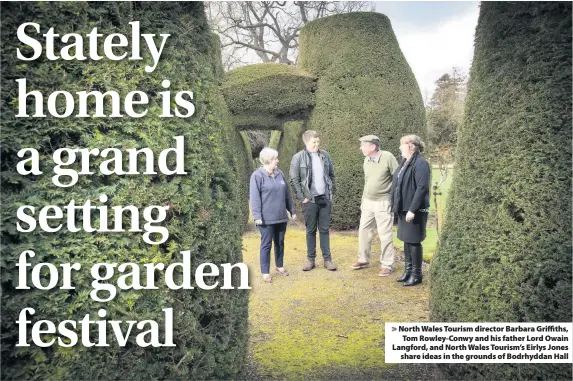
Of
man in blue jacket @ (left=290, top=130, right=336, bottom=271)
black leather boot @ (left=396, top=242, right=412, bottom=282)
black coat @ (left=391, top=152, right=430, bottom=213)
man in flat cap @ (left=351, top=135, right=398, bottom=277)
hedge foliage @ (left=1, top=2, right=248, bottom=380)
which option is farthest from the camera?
man in blue jacket @ (left=290, top=130, right=336, bottom=271)

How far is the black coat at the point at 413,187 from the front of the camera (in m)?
4.36

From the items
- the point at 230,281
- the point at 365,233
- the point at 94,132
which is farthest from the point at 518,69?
the point at 365,233

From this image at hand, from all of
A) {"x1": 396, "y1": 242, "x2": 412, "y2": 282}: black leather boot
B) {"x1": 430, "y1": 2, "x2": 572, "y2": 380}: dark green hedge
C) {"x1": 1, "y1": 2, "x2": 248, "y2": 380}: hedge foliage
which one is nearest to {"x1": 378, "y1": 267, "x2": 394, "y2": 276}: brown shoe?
{"x1": 396, "y1": 242, "x2": 412, "y2": 282}: black leather boot

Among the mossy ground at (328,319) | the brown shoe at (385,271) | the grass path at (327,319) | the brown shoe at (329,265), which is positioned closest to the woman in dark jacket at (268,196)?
the mossy ground at (328,319)

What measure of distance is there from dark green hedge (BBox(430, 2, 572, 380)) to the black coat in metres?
1.65

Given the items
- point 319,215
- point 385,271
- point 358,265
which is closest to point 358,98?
point 319,215

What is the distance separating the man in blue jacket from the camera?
540 cm

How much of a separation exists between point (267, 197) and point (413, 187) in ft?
6.11

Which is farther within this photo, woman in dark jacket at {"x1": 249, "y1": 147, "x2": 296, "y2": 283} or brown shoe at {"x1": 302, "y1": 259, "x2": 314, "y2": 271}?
brown shoe at {"x1": 302, "y1": 259, "x2": 314, "y2": 271}

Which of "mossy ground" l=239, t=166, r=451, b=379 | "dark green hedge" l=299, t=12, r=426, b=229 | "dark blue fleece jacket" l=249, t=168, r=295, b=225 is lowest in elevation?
"mossy ground" l=239, t=166, r=451, b=379

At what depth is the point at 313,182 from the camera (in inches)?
214

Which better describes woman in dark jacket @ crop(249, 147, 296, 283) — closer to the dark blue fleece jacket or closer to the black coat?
the dark blue fleece jacket

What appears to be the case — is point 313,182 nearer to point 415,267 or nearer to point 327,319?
point 415,267

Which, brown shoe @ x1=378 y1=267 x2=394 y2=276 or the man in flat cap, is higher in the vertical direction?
the man in flat cap
